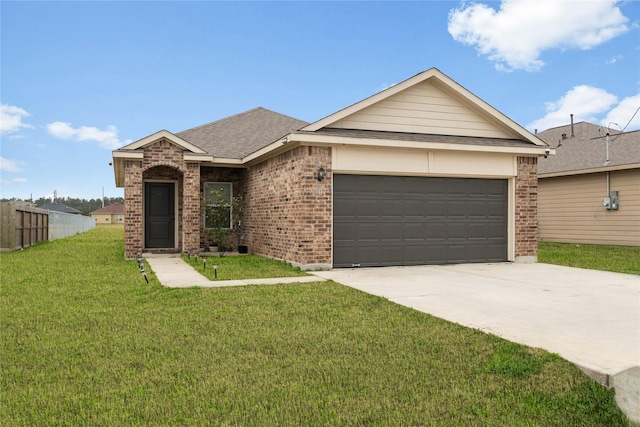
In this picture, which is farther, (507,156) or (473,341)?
(507,156)

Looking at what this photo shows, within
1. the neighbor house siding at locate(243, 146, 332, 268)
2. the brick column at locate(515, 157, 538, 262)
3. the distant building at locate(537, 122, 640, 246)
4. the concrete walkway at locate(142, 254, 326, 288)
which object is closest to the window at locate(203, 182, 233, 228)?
the neighbor house siding at locate(243, 146, 332, 268)

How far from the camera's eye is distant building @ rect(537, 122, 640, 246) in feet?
64.8

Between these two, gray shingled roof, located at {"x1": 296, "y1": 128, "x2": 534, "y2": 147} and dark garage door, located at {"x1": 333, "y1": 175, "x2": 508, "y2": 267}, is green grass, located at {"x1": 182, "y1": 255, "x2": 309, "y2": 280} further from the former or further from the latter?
gray shingled roof, located at {"x1": 296, "y1": 128, "x2": 534, "y2": 147}

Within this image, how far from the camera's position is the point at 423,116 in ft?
43.1

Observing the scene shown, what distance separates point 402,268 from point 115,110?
18317 millimetres

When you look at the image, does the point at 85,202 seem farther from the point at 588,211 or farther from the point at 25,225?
the point at 588,211

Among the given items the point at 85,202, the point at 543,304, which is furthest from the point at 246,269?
the point at 85,202

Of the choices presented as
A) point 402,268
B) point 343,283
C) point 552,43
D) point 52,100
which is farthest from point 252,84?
point 343,283

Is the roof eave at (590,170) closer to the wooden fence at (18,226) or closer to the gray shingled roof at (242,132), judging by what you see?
the gray shingled roof at (242,132)

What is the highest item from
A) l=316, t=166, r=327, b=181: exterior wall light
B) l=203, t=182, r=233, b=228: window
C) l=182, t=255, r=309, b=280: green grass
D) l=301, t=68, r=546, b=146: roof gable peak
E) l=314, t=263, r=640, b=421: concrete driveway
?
l=301, t=68, r=546, b=146: roof gable peak

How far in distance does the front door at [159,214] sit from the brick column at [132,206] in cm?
178

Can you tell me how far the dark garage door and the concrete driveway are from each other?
21.0 inches

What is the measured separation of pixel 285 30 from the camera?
59.6 feet

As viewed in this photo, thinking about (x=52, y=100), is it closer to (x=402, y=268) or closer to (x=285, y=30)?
(x=285, y=30)
